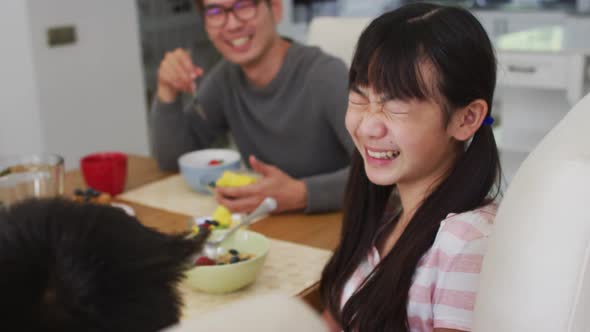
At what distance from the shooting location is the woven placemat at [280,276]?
1225 mm

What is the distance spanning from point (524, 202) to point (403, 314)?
1.35ft

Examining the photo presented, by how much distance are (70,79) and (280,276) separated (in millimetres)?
2349

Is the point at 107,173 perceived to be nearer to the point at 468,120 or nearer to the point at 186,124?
the point at 186,124

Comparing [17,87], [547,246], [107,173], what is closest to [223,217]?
[107,173]

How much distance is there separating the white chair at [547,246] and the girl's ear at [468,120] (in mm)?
358

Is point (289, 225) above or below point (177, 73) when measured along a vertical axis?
below

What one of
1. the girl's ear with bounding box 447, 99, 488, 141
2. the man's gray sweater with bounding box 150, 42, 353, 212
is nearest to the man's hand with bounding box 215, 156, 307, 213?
the man's gray sweater with bounding box 150, 42, 353, 212

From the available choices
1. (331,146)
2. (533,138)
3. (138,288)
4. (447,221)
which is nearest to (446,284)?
(447,221)

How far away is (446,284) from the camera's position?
3.42 feet

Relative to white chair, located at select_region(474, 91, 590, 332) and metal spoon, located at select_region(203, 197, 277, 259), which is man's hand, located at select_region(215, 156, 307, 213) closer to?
metal spoon, located at select_region(203, 197, 277, 259)

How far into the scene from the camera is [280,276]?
1.31m

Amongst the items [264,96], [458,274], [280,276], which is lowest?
[280,276]

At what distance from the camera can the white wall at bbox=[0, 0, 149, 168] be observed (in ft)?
10.6

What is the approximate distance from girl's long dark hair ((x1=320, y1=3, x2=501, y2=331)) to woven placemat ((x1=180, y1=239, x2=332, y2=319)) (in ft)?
0.36
